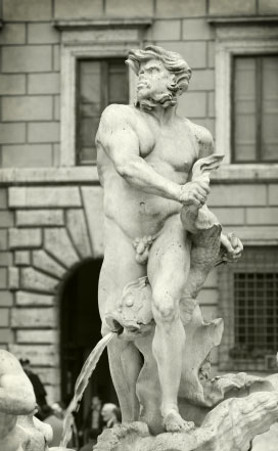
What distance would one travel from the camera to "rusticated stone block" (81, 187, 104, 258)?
113 ft

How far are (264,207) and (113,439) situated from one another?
1895cm

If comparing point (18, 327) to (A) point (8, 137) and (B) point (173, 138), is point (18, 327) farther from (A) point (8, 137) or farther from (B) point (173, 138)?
(B) point (173, 138)

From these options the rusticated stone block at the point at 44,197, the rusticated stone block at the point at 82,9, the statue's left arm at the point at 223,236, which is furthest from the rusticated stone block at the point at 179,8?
the statue's left arm at the point at 223,236

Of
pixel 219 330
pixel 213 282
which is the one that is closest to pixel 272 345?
pixel 213 282

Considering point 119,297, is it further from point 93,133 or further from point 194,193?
point 93,133

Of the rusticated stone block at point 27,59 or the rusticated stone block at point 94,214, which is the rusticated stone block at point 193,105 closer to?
the rusticated stone block at point 94,214

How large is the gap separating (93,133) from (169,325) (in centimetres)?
1914

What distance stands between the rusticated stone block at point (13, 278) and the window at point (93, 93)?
1830mm

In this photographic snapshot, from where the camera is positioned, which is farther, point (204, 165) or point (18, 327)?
point (18, 327)

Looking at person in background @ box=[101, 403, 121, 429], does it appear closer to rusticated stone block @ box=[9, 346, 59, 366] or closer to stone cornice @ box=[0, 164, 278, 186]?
rusticated stone block @ box=[9, 346, 59, 366]

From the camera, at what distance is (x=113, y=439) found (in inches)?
627

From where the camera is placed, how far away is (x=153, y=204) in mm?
16234

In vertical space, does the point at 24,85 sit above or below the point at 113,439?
above

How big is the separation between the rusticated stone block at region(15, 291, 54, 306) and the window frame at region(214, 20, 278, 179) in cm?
319
